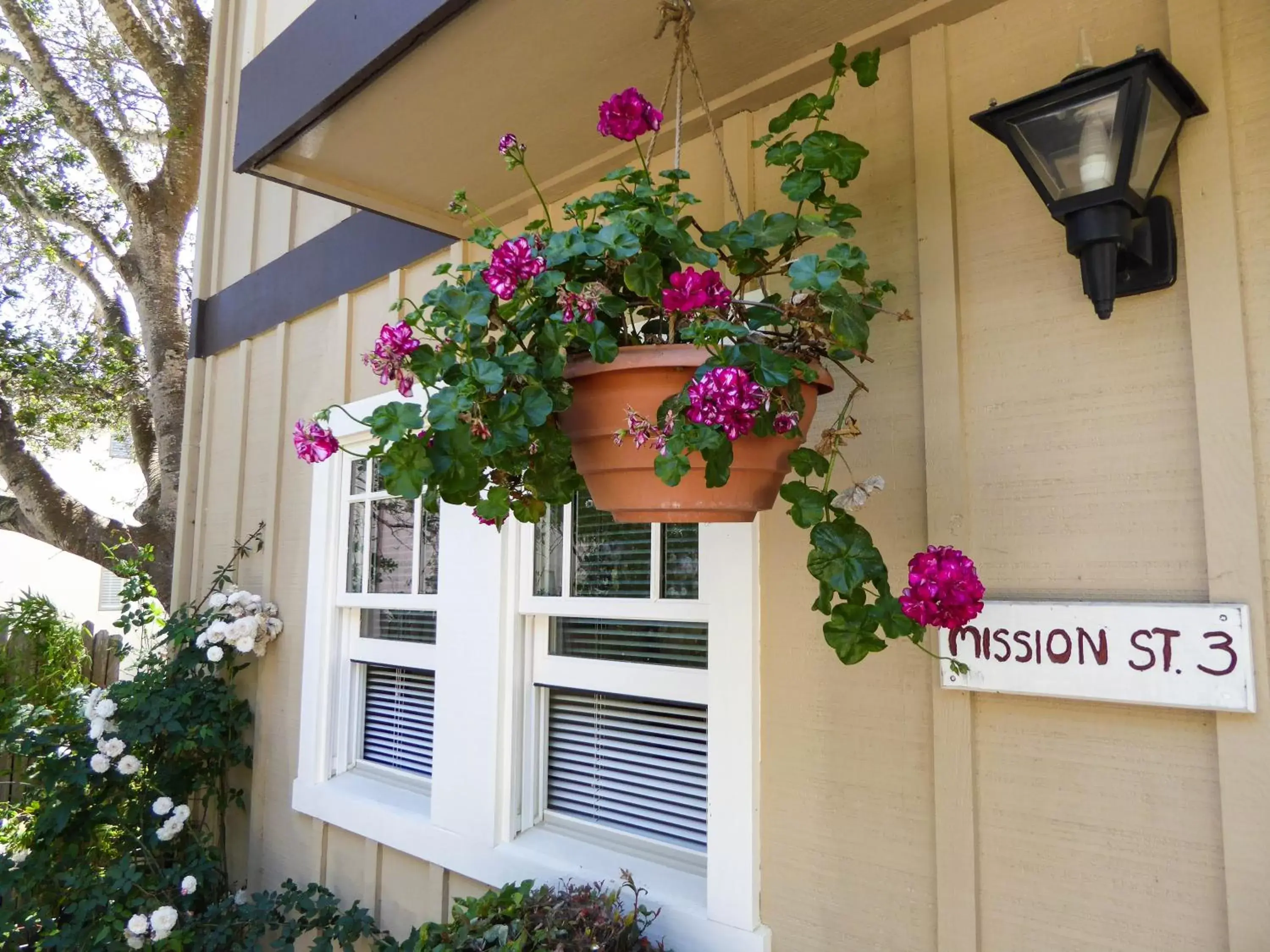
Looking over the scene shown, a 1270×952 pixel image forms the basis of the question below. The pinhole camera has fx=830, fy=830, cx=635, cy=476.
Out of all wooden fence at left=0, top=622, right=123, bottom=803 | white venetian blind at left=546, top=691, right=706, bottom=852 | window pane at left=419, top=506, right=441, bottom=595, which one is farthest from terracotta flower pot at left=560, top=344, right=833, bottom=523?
wooden fence at left=0, top=622, right=123, bottom=803

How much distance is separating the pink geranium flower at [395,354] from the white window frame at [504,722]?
0.85m

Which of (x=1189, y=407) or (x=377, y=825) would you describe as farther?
(x=377, y=825)

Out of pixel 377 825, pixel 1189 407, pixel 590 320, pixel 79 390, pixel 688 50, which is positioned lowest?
pixel 377 825

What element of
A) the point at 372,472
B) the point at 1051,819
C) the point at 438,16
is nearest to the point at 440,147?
the point at 438,16

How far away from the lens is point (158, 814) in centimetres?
324

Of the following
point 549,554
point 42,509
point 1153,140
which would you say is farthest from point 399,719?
point 42,509

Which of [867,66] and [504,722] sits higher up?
[867,66]

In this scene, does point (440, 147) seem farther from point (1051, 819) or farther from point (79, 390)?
point (79, 390)

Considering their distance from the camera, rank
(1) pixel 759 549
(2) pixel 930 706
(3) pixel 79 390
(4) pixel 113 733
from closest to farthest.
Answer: (2) pixel 930 706
(1) pixel 759 549
(4) pixel 113 733
(3) pixel 79 390

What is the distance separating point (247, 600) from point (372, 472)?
81cm

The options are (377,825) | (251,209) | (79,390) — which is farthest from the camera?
(79,390)

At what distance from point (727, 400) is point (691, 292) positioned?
0.22 m

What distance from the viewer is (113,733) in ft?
10.9

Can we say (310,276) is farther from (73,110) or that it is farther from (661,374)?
(73,110)
